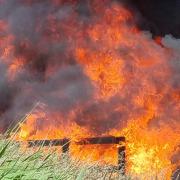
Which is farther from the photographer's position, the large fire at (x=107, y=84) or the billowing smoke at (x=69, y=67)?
the billowing smoke at (x=69, y=67)

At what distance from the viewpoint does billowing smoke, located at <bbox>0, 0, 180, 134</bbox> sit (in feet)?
33.6

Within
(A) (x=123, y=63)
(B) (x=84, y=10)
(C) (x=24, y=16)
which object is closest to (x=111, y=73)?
(A) (x=123, y=63)

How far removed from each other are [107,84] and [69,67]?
1188 millimetres

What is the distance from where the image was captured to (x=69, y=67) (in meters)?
11.4

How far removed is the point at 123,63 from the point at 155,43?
0.98 meters

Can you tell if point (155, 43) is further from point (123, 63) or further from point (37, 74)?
point (37, 74)

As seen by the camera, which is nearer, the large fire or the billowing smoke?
the large fire

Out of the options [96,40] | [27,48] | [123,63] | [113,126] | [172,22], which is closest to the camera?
[113,126]

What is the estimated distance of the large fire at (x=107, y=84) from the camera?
9336 millimetres

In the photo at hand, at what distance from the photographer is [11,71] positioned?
12133mm

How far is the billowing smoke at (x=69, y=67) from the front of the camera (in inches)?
403

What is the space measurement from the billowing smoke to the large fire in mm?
21

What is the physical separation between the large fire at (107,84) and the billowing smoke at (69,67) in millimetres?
21

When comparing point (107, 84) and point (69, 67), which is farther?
point (69, 67)
